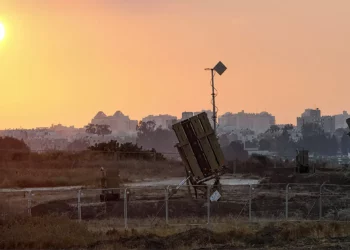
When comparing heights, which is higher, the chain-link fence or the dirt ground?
the chain-link fence

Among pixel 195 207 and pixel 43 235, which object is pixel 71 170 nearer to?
pixel 195 207

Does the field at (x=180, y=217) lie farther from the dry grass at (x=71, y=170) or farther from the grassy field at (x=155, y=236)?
the dry grass at (x=71, y=170)

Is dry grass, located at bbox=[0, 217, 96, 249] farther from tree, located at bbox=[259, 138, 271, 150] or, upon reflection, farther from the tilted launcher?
tree, located at bbox=[259, 138, 271, 150]

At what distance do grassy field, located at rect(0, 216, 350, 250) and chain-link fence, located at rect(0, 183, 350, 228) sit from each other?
7.89ft

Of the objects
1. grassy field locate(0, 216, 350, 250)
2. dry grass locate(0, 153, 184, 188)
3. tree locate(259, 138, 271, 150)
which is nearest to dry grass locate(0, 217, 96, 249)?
grassy field locate(0, 216, 350, 250)

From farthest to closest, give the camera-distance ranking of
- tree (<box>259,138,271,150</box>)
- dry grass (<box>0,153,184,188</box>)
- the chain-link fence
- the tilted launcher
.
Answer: tree (<box>259,138,271,150</box>) < dry grass (<box>0,153,184,188</box>) < the tilted launcher < the chain-link fence

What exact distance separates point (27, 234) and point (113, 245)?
3146 mm

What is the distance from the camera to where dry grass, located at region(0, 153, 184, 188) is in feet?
177

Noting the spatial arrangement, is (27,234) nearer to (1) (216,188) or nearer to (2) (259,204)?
(1) (216,188)

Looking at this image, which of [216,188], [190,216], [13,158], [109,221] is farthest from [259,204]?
[13,158]

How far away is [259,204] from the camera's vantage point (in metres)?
34.7

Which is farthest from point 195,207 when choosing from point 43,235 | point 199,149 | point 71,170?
point 71,170

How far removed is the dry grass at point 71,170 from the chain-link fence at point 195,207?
1391 cm

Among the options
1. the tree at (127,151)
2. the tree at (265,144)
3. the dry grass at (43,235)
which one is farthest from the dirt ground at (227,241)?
the tree at (265,144)
